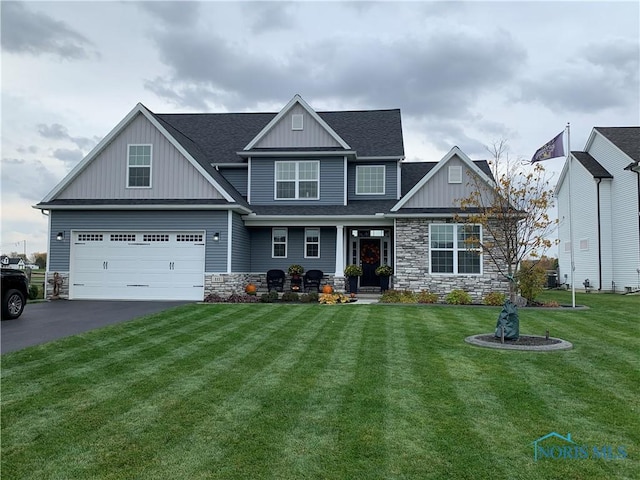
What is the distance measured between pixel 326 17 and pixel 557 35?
6968 mm

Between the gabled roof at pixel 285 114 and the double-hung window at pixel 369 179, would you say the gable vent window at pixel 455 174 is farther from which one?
the gabled roof at pixel 285 114

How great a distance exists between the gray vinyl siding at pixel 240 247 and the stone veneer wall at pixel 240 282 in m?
0.32

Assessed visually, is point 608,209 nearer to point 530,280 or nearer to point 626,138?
point 626,138

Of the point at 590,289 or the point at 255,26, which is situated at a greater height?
the point at 255,26

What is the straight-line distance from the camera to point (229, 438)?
14.7 ft

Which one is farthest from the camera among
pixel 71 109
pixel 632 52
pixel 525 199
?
pixel 632 52

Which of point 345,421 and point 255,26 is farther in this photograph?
point 255,26

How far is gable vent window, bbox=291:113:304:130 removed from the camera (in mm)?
20125

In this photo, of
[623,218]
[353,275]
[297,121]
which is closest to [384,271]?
[353,275]

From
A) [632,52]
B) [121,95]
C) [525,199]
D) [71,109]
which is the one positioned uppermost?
[632,52]

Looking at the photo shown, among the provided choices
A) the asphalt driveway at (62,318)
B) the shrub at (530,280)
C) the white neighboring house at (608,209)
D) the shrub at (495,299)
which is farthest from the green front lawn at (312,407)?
the white neighboring house at (608,209)

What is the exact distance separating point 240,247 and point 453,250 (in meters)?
8.06

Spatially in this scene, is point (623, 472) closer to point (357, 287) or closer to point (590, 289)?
point (357, 287)

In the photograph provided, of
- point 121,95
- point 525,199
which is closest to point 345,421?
point 525,199
